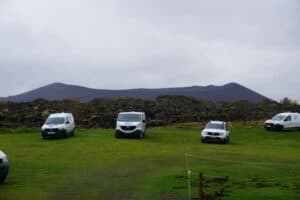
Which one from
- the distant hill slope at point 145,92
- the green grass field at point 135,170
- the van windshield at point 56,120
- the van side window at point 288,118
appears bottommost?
the green grass field at point 135,170

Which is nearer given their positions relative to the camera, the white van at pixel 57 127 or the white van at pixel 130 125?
the white van at pixel 57 127

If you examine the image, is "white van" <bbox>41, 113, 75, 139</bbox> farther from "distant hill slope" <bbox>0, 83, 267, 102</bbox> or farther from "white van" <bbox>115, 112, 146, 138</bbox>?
"distant hill slope" <bbox>0, 83, 267, 102</bbox>

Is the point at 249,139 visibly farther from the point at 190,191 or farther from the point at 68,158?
the point at 190,191

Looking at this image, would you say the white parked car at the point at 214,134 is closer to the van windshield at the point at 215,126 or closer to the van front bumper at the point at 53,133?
the van windshield at the point at 215,126

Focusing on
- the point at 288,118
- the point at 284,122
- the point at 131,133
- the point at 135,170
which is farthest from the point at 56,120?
the point at 288,118

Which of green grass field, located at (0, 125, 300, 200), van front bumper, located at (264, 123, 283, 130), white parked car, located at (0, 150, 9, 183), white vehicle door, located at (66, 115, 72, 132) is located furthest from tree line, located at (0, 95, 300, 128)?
white parked car, located at (0, 150, 9, 183)

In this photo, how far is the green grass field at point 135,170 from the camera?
21.7 m

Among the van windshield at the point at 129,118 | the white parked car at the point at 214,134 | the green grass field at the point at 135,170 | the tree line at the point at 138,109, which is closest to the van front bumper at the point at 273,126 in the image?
the tree line at the point at 138,109

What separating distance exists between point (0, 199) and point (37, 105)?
188ft

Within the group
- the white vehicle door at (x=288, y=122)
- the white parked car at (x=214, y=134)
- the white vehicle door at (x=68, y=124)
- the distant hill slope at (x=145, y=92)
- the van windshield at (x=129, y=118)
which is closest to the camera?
the white parked car at (x=214, y=134)

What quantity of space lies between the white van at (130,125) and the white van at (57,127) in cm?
417

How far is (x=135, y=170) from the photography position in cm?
2905

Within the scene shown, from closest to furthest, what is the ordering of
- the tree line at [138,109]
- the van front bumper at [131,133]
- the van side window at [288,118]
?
the van front bumper at [131,133] → the van side window at [288,118] → the tree line at [138,109]

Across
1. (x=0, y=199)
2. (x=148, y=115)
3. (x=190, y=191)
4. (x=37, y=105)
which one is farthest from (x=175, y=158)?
(x=37, y=105)
